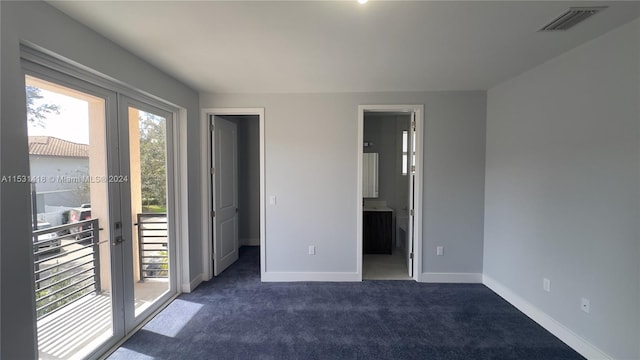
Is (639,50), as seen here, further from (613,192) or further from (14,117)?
(14,117)

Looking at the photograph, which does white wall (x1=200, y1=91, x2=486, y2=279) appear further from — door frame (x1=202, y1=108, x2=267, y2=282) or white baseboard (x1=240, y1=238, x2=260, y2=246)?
white baseboard (x1=240, y1=238, x2=260, y2=246)

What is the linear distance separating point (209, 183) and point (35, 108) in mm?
1957

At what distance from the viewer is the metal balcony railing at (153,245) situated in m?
2.51

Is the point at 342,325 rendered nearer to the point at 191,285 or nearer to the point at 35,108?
the point at 191,285

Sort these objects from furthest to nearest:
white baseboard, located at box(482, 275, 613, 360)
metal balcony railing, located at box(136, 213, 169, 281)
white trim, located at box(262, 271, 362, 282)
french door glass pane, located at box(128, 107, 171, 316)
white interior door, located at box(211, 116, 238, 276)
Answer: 1. white interior door, located at box(211, 116, 238, 276)
2. white trim, located at box(262, 271, 362, 282)
3. metal balcony railing, located at box(136, 213, 169, 281)
4. french door glass pane, located at box(128, 107, 171, 316)
5. white baseboard, located at box(482, 275, 613, 360)

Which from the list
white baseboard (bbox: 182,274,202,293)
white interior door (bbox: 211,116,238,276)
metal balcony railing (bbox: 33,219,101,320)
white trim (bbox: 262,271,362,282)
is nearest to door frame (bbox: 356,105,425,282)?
white trim (bbox: 262,271,362,282)

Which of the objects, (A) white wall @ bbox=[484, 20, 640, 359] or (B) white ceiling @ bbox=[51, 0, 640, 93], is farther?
(A) white wall @ bbox=[484, 20, 640, 359]

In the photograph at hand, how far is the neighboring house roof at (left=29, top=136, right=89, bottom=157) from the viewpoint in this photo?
5.03 feet

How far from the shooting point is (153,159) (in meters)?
2.64

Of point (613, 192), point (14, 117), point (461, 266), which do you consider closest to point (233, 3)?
point (14, 117)

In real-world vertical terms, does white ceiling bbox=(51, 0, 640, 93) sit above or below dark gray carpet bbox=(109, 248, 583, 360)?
above

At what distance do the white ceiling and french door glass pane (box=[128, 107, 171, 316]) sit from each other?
0.64 m

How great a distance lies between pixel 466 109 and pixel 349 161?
1.66 m

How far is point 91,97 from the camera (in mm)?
1936
